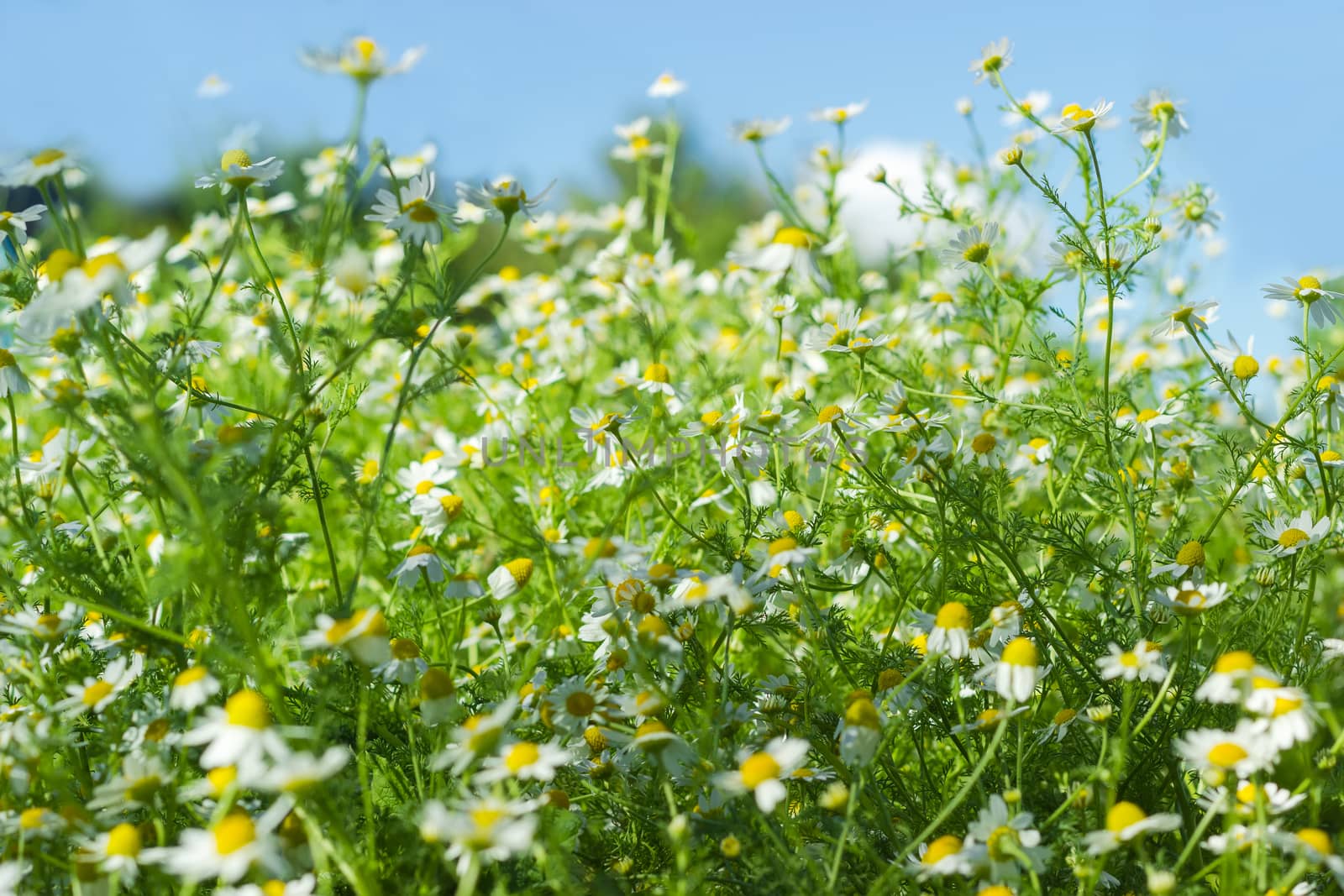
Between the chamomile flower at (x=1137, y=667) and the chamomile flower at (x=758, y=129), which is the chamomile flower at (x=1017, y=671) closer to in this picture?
the chamomile flower at (x=1137, y=667)

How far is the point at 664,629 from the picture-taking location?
1.67 m

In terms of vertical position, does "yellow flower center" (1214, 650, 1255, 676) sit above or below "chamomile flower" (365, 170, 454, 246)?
below

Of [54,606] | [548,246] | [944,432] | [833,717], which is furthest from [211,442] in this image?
[548,246]

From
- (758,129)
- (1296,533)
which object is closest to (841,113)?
(758,129)

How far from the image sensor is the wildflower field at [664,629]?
1460mm

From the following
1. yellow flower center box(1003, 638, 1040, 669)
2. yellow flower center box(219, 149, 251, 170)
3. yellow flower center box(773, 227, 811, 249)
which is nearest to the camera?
yellow flower center box(1003, 638, 1040, 669)

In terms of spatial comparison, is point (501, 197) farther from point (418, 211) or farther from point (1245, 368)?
point (1245, 368)

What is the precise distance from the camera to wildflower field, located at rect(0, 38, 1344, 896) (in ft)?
4.79

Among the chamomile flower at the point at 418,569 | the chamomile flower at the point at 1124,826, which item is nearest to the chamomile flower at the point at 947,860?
the chamomile flower at the point at 1124,826

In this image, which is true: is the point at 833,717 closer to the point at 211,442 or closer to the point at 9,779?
the point at 211,442

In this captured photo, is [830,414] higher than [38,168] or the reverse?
the reverse

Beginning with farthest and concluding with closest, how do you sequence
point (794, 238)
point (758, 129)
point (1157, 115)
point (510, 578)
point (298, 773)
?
1. point (758, 129)
2. point (1157, 115)
3. point (794, 238)
4. point (510, 578)
5. point (298, 773)

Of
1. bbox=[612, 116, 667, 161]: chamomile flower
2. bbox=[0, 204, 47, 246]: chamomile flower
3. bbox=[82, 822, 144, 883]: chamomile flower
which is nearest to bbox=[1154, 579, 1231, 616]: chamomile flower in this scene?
bbox=[82, 822, 144, 883]: chamomile flower

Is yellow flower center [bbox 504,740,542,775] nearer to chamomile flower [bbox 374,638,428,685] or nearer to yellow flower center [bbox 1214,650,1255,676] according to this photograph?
chamomile flower [bbox 374,638,428,685]
